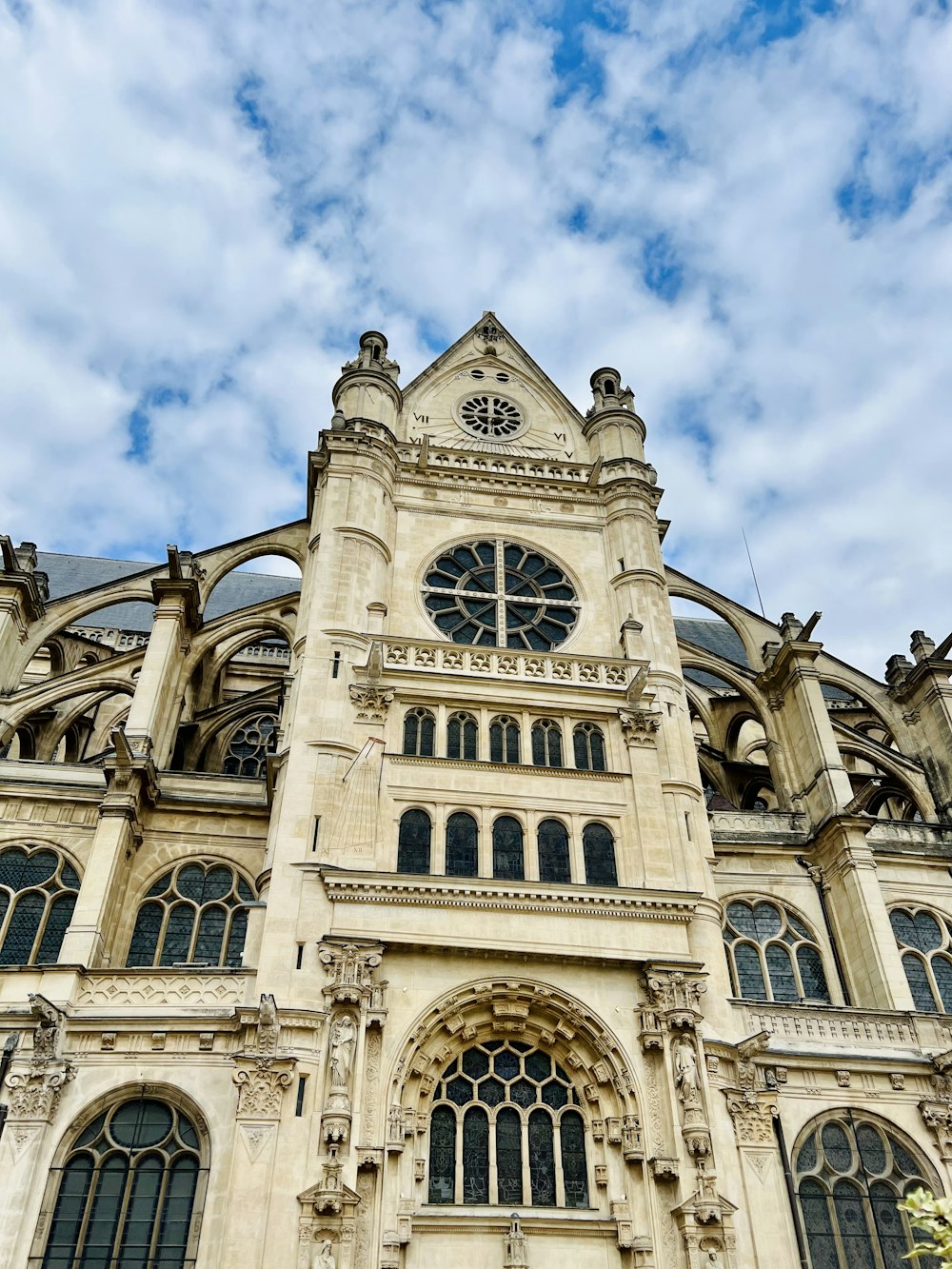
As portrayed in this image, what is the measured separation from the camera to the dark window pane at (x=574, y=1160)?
53.7 feet

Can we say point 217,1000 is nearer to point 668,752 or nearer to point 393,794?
point 393,794

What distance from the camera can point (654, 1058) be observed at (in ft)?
56.9

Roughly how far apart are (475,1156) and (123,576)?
99.1ft

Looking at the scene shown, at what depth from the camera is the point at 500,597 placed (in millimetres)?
25328

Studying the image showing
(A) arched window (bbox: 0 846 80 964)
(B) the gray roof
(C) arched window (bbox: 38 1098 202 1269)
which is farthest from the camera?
(B) the gray roof

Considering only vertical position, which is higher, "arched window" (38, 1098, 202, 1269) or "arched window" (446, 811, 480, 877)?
"arched window" (446, 811, 480, 877)

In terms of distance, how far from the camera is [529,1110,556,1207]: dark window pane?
16.3m

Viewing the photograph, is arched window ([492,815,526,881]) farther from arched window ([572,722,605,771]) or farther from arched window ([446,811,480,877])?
arched window ([572,722,605,771])

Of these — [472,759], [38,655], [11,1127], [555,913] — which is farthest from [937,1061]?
[38,655]

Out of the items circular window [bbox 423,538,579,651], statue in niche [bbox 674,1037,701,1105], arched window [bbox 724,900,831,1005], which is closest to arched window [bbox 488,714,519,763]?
circular window [bbox 423,538,579,651]

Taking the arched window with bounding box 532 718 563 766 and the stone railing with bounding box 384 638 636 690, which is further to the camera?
the stone railing with bounding box 384 638 636 690

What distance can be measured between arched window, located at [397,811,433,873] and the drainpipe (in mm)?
9138

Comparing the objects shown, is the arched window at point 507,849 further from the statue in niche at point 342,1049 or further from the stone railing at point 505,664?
the statue in niche at point 342,1049

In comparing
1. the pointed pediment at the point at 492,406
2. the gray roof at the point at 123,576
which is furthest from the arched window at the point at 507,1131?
the gray roof at the point at 123,576
